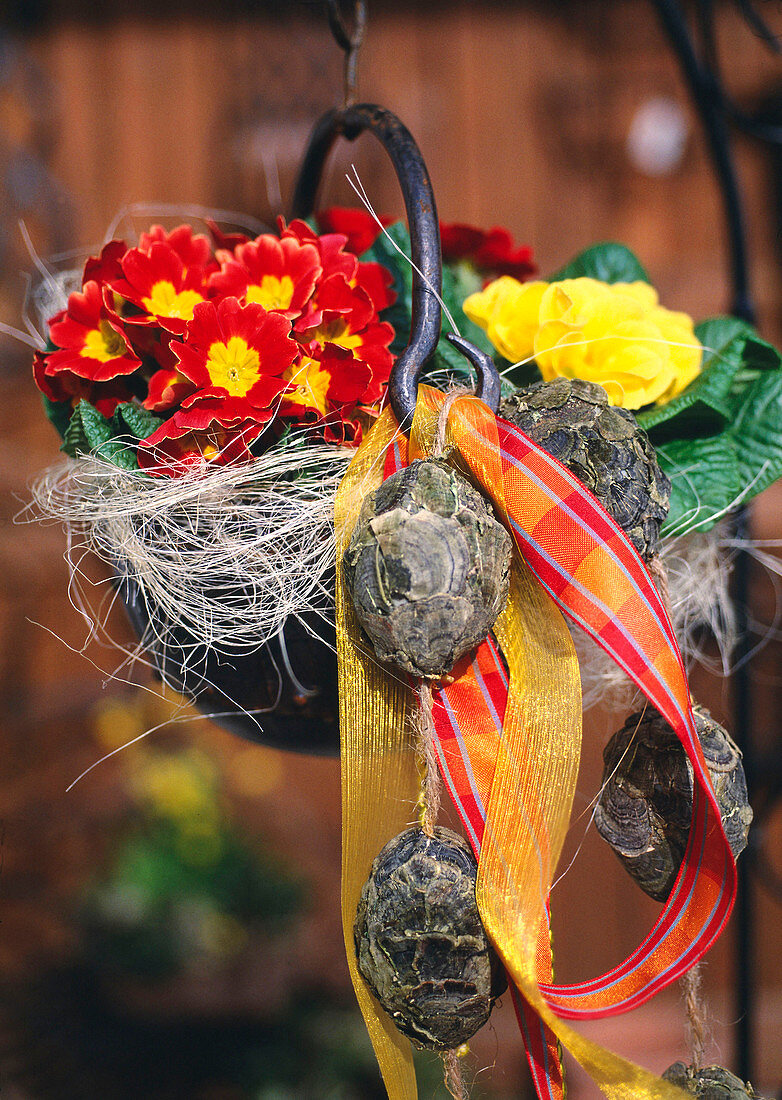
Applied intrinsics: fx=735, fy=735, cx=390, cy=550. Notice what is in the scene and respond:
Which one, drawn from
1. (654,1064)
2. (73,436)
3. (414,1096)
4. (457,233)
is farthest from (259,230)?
(654,1064)

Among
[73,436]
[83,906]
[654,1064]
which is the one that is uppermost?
[73,436]

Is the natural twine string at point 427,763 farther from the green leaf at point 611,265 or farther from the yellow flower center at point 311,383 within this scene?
the green leaf at point 611,265

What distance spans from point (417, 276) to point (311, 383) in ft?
0.30

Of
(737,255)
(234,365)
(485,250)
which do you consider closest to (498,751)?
(234,365)

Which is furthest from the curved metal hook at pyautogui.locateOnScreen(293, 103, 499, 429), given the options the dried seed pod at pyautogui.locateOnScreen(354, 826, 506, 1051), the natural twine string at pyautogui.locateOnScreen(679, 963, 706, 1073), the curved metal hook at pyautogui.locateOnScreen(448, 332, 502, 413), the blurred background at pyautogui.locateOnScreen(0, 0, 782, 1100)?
the blurred background at pyautogui.locateOnScreen(0, 0, 782, 1100)

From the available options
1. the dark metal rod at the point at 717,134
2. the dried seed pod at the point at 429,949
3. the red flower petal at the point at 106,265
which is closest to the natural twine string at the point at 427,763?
the dried seed pod at the point at 429,949

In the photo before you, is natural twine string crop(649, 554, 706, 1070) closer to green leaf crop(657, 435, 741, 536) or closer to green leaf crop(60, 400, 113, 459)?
green leaf crop(657, 435, 741, 536)

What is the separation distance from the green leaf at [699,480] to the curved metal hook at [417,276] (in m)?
0.17

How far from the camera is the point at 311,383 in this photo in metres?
0.44

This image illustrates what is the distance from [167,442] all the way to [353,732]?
0.20 meters

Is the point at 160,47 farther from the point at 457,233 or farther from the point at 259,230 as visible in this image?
the point at 457,233

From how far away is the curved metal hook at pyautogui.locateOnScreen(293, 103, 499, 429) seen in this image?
1.20ft

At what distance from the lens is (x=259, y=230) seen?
1176 mm

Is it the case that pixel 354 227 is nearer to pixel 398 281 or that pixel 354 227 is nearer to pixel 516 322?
pixel 398 281
